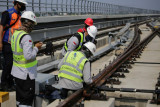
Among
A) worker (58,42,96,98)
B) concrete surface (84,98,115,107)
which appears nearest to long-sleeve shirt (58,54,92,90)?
worker (58,42,96,98)

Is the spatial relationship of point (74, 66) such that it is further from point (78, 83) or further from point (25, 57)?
point (25, 57)

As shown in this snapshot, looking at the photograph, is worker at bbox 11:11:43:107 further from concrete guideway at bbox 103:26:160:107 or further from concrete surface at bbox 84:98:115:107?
concrete guideway at bbox 103:26:160:107

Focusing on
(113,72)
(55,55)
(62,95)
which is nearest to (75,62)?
(62,95)

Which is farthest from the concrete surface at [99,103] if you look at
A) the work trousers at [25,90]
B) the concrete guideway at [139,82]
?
the work trousers at [25,90]

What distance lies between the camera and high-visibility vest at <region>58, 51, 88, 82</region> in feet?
17.7

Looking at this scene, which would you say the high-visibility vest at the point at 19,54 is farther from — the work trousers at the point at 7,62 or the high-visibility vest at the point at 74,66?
the work trousers at the point at 7,62

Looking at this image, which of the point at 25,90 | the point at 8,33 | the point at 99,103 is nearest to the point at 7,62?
the point at 8,33

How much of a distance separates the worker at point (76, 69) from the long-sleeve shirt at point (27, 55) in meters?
0.85

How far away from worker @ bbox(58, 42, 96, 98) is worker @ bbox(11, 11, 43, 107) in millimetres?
846

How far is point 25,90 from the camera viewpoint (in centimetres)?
483

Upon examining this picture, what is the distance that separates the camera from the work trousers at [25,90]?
4.77 meters

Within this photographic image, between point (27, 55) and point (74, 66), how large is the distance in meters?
1.19

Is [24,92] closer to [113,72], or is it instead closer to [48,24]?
[113,72]

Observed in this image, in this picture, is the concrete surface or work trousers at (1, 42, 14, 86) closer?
the concrete surface
